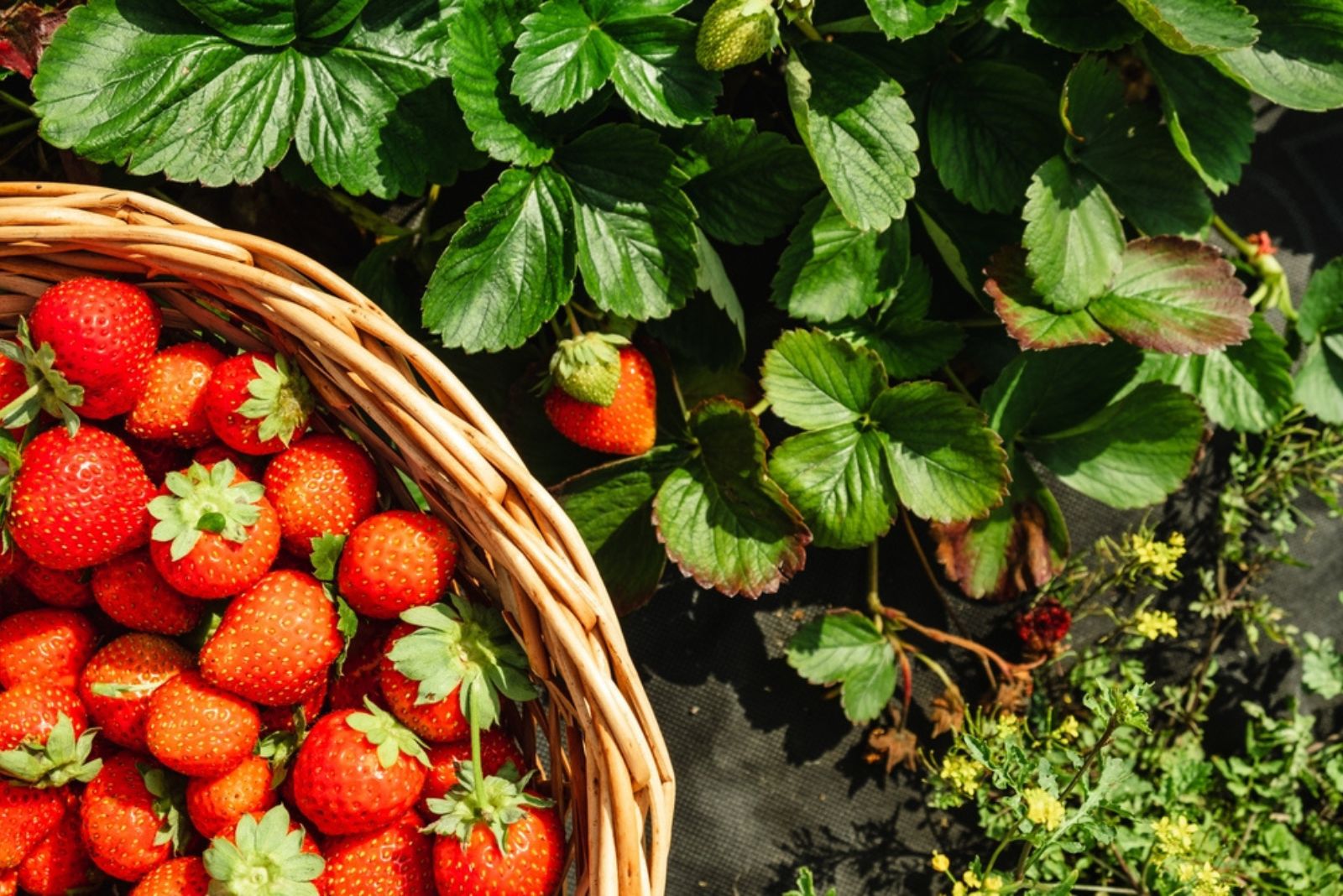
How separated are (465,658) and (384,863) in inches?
7.3

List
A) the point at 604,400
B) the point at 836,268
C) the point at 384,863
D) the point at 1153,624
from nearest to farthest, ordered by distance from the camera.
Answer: the point at 384,863, the point at 604,400, the point at 836,268, the point at 1153,624

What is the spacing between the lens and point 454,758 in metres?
0.89

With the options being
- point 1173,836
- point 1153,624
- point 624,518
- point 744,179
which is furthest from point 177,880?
point 1153,624

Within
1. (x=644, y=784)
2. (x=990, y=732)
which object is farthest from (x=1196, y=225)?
(x=644, y=784)

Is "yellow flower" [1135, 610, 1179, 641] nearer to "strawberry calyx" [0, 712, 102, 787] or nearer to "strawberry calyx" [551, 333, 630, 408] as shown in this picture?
"strawberry calyx" [551, 333, 630, 408]

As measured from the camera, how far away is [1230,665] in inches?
55.2

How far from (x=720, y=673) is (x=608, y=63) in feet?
2.35

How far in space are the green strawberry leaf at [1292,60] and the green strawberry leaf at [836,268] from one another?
395 mm

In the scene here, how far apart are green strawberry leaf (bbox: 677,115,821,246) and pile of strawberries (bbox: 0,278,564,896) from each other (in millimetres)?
411

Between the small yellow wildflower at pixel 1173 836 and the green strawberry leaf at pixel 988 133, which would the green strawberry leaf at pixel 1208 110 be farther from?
the small yellow wildflower at pixel 1173 836

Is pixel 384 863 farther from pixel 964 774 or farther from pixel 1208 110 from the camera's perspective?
pixel 1208 110

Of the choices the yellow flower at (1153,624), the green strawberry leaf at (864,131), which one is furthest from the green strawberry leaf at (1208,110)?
the yellow flower at (1153,624)

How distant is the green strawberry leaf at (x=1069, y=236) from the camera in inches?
41.7

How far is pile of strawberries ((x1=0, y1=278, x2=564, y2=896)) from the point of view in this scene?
82 cm
